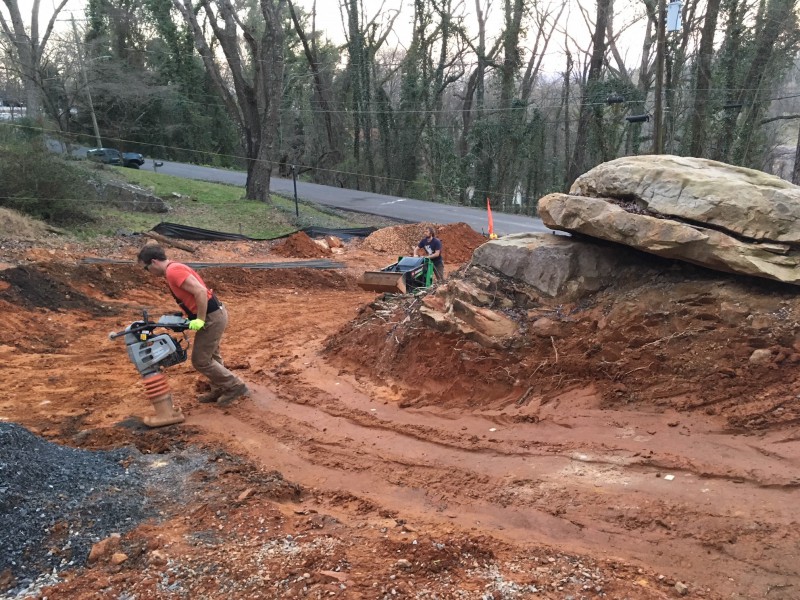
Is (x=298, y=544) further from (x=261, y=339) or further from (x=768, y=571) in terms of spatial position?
(x=261, y=339)

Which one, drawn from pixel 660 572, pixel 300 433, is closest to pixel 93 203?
pixel 300 433

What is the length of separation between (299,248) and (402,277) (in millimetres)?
6640

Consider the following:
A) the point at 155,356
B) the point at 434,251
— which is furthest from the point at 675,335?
the point at 434,251

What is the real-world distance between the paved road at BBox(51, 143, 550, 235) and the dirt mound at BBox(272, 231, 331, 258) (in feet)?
20.3

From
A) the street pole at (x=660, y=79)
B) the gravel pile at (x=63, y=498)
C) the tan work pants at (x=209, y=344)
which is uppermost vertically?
the street pole at (x=660, y=79)

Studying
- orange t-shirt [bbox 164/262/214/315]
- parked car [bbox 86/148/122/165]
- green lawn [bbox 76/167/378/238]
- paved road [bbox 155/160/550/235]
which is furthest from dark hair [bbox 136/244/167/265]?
parked car [bbox 86/148/122/165]

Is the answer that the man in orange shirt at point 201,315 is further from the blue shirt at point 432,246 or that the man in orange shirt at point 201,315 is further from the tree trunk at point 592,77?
the tree trunk at point 592,77

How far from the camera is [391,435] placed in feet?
18.2

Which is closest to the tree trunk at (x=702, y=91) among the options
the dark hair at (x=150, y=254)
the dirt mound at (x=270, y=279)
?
the dirt mound at (x=270, y=279)

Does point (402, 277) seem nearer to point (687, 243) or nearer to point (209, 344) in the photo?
point (209, 344)

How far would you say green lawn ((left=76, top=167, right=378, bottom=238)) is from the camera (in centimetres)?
1558

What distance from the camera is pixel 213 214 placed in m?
18.1

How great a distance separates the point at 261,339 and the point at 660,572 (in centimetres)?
668

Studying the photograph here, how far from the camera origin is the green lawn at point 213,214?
15.6 metres
